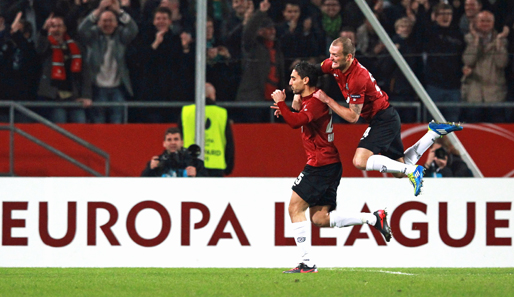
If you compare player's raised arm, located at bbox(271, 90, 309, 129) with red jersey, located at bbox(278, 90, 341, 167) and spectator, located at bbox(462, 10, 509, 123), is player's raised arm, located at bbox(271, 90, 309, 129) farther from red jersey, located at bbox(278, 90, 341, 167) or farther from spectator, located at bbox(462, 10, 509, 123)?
spectator, located at bbox(462, 10, 509, 123)

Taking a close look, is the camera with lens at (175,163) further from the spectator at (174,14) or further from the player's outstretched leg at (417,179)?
the player's outstretched leg at (417,179)

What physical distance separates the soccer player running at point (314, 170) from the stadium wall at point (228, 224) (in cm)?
193

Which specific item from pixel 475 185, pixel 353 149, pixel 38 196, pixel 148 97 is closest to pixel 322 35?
pixel 353 149

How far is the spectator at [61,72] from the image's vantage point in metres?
11.5

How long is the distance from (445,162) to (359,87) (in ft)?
12.4

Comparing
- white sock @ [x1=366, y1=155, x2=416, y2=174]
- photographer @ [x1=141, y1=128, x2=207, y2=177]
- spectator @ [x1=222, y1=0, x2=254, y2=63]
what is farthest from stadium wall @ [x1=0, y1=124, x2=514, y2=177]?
white sock @ [x1=366, y1=155, x2=416, y2=174]

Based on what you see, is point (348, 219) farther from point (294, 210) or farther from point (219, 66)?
point (219, 66)

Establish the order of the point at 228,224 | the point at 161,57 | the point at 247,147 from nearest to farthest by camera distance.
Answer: the point at 228,224
the point at 161,57
the point at 247,147

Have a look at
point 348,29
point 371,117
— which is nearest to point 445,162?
point 348,29

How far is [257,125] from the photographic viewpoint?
38.5ft

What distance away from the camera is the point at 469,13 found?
460 inches

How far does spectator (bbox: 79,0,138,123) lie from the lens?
11508mm

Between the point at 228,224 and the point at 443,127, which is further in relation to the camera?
the point at 228,224

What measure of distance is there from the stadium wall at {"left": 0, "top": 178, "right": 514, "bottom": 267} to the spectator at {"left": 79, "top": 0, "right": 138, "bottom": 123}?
8.00 feet
